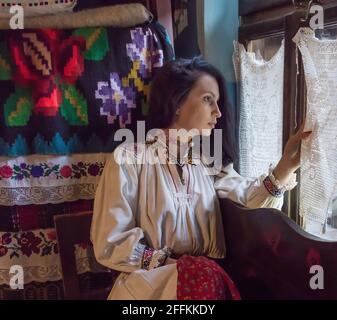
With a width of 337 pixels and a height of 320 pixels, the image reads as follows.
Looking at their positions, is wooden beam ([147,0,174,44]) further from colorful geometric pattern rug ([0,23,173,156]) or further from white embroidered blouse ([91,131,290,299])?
white embroidered blouse ([91,131,290,299])

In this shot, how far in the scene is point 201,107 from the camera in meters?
1.06

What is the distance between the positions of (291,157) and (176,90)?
13.1 inches

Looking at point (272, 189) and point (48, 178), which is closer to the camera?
point (272, 189)

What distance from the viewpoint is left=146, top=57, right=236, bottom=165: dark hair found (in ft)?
3.50

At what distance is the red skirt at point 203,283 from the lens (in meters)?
0.87

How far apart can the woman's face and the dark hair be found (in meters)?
0.01

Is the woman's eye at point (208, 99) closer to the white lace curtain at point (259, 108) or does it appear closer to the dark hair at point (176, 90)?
the dark hair at point (176, 90)

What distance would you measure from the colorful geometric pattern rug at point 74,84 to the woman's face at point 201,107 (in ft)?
0.77

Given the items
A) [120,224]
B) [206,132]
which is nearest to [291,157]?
[206,132]

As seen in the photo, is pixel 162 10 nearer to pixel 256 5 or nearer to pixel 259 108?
pixel 256 5

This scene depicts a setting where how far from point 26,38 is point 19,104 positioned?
188 millimetres

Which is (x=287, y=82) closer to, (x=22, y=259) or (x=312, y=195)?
(x=312, y=195)

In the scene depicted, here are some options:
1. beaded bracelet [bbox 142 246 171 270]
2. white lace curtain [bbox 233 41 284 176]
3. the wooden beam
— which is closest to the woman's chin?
white lace curtain [bbox 233 41 284 176]
